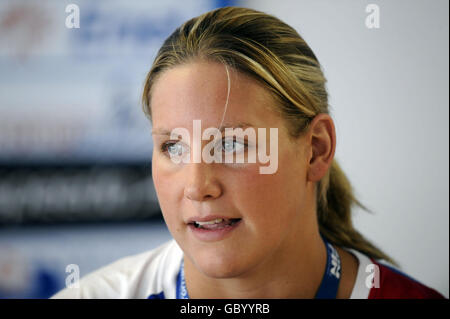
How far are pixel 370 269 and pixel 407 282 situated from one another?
0.28 ft

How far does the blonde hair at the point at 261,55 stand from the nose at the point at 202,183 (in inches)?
6.0

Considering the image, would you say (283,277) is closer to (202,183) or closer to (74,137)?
(202,183)

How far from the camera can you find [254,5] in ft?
3.82

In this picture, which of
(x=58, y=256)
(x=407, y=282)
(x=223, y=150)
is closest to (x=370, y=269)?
(x=407, y=282)

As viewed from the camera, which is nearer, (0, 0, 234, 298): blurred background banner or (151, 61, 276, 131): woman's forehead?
(151, 61, 276, 131): woman's forehead

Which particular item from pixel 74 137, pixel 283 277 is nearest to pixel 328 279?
pixel 283 277

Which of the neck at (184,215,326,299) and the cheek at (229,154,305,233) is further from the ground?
the cheek at (229,154,305,233)

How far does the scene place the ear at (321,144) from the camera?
2.50 ft

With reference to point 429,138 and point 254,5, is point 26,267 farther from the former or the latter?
point 429,138

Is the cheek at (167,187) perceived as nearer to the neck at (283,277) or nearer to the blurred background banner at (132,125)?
the neck at (283,277)

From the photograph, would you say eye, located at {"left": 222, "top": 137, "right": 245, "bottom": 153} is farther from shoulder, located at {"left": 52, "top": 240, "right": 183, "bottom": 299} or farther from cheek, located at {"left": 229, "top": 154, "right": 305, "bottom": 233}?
shoulder, located at {"left": 52, "top": 240, "right": 183, "bottom": 299}

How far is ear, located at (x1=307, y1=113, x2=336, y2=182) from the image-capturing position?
2.50ft

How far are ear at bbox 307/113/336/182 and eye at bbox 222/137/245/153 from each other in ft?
0.46

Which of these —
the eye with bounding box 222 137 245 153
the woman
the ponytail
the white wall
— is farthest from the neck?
the white wall
